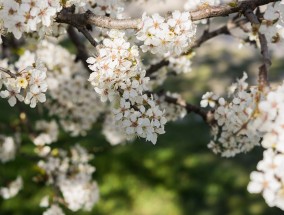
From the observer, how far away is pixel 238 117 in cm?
280

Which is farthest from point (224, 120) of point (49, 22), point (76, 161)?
point (76, 161)

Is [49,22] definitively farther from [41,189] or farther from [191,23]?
[41,189]

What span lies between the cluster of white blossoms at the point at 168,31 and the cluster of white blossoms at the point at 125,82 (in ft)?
0.42

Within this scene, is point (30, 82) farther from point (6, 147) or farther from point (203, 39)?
point (6, 147)

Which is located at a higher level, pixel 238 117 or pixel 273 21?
pixel 273 21

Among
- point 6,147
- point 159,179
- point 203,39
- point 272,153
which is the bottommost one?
point 272,153

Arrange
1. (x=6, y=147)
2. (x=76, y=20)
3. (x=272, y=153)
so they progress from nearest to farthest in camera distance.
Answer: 1. (x=272, y=153)
2. (x=76, y=20)
3. (x=6, y=147)

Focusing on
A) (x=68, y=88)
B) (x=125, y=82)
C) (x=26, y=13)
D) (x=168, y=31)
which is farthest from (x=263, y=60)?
(x=68, y=88)

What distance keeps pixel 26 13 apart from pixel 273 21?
1483 mm

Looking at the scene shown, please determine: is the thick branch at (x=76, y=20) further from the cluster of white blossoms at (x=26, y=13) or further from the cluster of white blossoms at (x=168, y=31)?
the cluster of white blossoms at (x=168, y=31)

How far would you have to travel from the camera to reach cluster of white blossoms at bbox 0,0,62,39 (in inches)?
109

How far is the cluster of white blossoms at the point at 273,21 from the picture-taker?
289cm

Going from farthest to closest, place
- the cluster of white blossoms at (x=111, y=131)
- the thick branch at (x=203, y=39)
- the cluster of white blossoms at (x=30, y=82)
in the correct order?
1. the cluster of white blossoms at (x=111, y=131)
2. the thick branch at (x=203, y=39)
3. the cluster of white blossoms at (x=30, y=82)

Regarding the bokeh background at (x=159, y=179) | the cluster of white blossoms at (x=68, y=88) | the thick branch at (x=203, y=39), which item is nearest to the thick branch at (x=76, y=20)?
the thick branch at (x=203, y=39)
